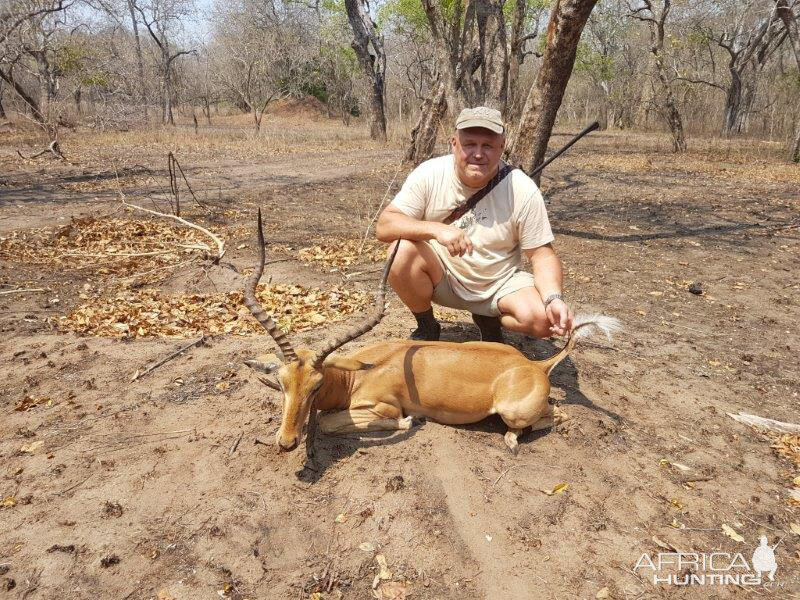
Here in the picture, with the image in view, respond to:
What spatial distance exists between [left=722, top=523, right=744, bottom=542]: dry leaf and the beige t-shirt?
2182 mm

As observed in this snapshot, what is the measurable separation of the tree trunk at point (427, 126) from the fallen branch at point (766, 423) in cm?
1056

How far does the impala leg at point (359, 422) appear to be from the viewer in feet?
13.1

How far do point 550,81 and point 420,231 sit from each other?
15.3ft

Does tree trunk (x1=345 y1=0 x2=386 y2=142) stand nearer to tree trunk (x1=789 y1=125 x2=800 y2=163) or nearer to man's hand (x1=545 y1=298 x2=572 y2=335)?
tree trunk (x1=789 y1=125 x2=800 y2=163)

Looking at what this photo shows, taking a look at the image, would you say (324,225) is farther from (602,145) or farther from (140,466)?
(602,145)

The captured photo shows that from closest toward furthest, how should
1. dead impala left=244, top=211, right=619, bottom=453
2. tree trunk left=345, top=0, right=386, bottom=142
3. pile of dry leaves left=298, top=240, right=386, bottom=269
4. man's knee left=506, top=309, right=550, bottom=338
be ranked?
dead impala left=244, top=211, right=619, bottom=453
man's knee left=506, top=309, right=550, bottom=338
pile of dry leaves left=298, top=240, right=386, bottom=269
tree trunk left=345, top=0, right=386, bottom=142

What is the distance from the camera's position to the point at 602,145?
84.9 ft

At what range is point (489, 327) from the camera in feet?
16.6

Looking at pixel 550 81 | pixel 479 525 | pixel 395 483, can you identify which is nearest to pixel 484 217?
pixel 395 483

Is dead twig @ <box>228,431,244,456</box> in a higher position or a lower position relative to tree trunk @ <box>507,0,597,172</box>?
lower

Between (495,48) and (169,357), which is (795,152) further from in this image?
(169,357)

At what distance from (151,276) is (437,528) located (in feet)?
19.0

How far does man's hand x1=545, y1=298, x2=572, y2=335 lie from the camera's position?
13.1 feet

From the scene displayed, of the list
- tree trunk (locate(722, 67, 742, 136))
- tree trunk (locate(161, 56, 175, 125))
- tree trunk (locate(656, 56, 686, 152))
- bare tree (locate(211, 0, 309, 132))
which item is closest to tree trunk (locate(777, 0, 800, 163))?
tree trunk (locate(656, 56, 686, 152))
